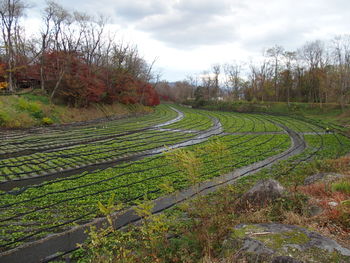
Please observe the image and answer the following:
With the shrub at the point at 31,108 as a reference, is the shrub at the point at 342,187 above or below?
below

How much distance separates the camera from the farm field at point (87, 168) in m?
7.80

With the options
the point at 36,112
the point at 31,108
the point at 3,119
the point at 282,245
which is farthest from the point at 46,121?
the point at 282,245

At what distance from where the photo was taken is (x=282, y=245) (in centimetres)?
424

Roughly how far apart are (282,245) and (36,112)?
2785 centimetres

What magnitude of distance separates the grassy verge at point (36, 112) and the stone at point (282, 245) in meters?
24.8

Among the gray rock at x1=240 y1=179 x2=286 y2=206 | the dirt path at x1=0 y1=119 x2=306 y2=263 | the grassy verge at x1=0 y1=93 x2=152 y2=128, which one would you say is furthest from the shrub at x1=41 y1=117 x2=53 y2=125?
the gray rock at x1=240 y1=179 x2=286 y2=206

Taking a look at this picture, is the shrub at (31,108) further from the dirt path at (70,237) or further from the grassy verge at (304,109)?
the grassy verge at (304,109)

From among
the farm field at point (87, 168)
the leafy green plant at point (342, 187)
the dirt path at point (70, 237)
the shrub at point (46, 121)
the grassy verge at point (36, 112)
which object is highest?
the grassy verge at point (36, 112)

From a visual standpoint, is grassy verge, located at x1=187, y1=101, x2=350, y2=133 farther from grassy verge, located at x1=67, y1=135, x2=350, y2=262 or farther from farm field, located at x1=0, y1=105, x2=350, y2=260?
grassy verge, located at x1=67, y1=135, x2=350, y2=262

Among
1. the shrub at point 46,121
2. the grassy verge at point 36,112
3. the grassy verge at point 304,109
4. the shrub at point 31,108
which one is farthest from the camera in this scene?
the grassy verge at point 304,109

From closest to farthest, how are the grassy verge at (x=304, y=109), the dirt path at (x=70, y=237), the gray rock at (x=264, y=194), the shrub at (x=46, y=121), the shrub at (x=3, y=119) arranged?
Answer: 1. the dirt path at (x=70, y=237)
2. the gray rock at (x=264, y=194)
3. the shrub at (x=3, y=119)
4. the shrub at (x=46, y=121)
5. the grassy verge at (x=304, y=109)

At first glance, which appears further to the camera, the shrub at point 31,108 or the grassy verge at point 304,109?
the grassy verge at point 304,109

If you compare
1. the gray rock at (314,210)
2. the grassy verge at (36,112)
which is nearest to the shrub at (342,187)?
the gray rock at (314,210)

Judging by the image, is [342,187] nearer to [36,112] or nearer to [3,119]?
[3,119]
